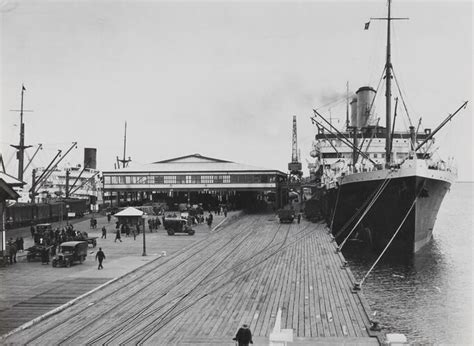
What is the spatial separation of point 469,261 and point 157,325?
27833 millimetres

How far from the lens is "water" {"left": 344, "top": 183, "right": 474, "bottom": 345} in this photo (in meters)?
16.0

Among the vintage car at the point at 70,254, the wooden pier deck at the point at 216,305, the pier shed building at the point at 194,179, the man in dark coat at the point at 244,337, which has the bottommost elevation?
the wooden pier deck at the point at 216,305

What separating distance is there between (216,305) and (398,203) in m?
20.0

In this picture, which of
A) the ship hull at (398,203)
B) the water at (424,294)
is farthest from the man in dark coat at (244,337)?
the ship hull at (398,203)

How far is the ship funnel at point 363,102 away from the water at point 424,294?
942 inches

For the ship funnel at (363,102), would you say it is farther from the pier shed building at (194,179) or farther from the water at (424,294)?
the water at (424,294)

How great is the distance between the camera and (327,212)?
152 ft

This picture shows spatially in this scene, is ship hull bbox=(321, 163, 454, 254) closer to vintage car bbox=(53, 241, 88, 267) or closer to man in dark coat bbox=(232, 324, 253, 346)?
vintage car bbox=(53, 241, 88, 267)

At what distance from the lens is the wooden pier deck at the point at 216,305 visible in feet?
35.6

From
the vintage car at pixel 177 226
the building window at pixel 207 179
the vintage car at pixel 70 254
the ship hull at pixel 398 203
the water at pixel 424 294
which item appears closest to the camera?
the water at pixel 424 294

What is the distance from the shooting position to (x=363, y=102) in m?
54.2

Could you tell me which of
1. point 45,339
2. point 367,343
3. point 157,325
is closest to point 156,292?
point 157,325

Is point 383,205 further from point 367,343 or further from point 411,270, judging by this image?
point 367,343

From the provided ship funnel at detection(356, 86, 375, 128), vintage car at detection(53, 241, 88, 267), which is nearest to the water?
vintage car at detection(53, 241, 88, 267)
